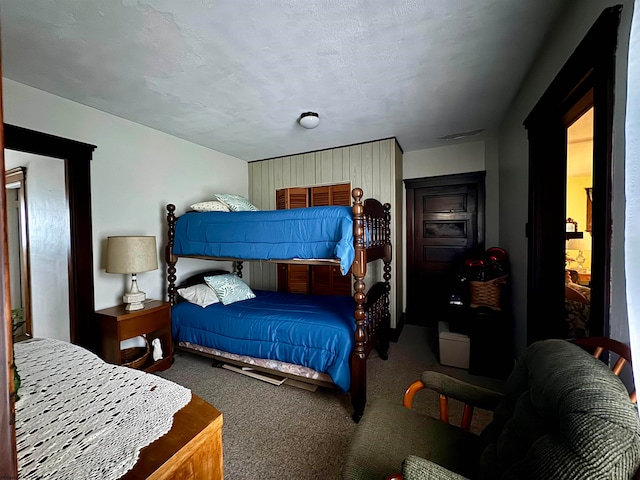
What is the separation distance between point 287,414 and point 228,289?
4.66 feet

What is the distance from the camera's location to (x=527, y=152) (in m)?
2.12

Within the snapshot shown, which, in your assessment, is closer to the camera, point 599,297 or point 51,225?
point 599,297

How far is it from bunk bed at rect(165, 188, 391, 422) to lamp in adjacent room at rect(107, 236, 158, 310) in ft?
1.37

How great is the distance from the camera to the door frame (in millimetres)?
1103

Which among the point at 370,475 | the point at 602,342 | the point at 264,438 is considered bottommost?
the point at 264,438

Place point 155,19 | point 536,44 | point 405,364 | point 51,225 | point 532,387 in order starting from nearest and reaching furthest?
point 532,387 < point 155,19 < point 536,44 < point 51,225 < point 405,364

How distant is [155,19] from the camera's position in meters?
1.53

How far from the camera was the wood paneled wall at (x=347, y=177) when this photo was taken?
344 centimetres

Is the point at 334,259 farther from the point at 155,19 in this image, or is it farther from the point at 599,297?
the point at 155,19

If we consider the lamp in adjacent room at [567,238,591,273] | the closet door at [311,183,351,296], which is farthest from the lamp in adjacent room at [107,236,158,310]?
the lamp in adjacent room at [567,238,591,273]

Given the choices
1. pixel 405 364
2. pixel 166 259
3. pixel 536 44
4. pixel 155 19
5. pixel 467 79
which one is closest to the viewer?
pixel 155 19

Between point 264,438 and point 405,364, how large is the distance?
1585 millimetres

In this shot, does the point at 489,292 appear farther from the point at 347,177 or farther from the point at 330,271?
the point at 347,177

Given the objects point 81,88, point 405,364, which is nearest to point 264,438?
point 405,364
